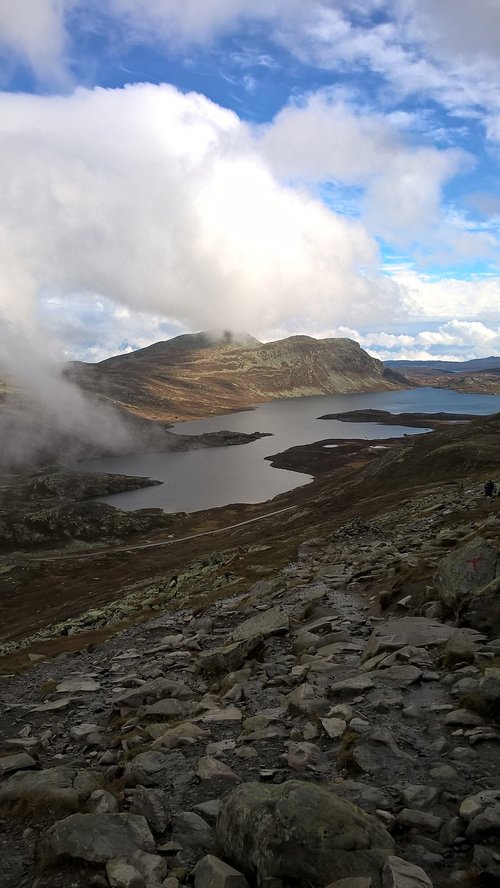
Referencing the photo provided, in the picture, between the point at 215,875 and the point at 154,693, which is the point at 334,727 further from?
the point at 154,693

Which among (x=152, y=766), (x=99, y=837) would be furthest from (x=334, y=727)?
(x=99, y=837)

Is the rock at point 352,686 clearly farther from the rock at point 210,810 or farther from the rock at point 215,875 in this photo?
the rock at point 215,875

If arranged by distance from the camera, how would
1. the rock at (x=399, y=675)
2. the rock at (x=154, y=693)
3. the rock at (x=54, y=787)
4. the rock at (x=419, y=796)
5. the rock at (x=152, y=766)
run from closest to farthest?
the rock at (x=419, y=796)
the rock at (x=54, y=787)
the rock at (x=152, y=766)
the rock at (x=399, y=675)
the rock at (x=154, y=693)

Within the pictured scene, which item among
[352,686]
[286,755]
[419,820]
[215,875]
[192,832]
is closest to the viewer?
[215,875]

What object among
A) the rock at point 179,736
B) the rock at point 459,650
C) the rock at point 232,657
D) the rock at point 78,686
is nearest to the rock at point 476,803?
the rock at point 459,650

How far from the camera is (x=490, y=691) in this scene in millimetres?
9477

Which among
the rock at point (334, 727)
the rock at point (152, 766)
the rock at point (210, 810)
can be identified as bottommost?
the rock at point (152, 766)

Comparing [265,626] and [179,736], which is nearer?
[179,736]

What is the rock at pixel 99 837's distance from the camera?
7.08 meters

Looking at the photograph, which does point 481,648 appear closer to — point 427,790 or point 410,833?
point 427,790

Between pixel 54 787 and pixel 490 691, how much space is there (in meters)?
8.25

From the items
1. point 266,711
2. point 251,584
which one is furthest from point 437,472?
point 266,711

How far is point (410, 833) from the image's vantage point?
22.1 feet

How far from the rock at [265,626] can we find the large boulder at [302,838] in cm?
1091
